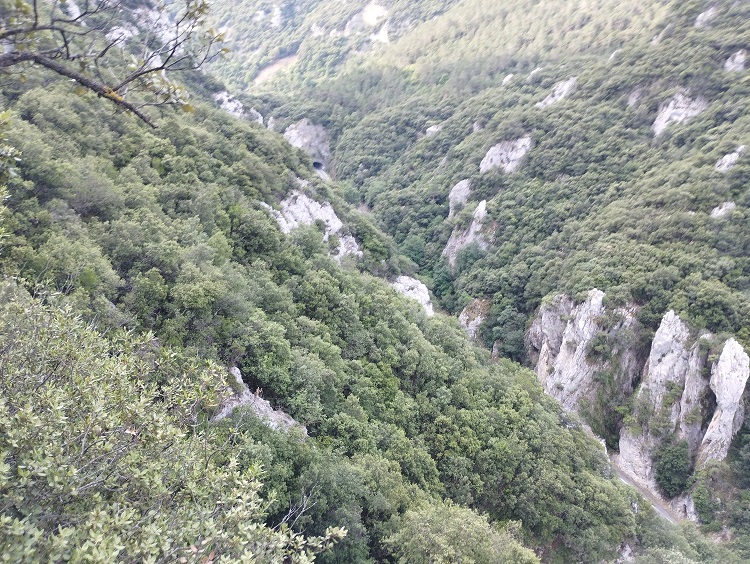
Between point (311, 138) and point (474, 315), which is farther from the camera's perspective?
point (311, 138)

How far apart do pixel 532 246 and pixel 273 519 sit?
188ft

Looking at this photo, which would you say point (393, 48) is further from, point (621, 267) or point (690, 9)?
point (621, 267)

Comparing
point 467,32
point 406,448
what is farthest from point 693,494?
point 467,32

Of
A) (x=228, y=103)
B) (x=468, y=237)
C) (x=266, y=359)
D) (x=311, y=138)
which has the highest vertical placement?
(x=228, y=103)

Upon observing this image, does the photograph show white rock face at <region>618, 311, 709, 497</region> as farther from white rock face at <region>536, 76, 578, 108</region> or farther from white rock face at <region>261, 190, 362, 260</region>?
white rock face at <region>536, 76, 578, 108</region>

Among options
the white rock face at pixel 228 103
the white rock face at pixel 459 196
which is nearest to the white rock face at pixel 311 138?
the white rock face at pixel 228 103

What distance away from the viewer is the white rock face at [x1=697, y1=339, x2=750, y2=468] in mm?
40000

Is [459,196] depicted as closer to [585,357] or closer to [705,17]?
[585,357]

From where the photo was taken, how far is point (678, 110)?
6812 cm

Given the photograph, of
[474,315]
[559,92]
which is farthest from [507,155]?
[474,315]

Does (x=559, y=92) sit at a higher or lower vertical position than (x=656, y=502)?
Answer: higher

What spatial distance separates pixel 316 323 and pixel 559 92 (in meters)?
→ 84.7

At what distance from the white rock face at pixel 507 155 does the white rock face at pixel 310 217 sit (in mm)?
43480

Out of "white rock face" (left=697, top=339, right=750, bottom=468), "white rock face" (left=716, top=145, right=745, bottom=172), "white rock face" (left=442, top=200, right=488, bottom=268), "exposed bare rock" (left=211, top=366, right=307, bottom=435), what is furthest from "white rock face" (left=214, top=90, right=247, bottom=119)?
"white rock face" (left=697, top=339, right=750, bottom=468)
